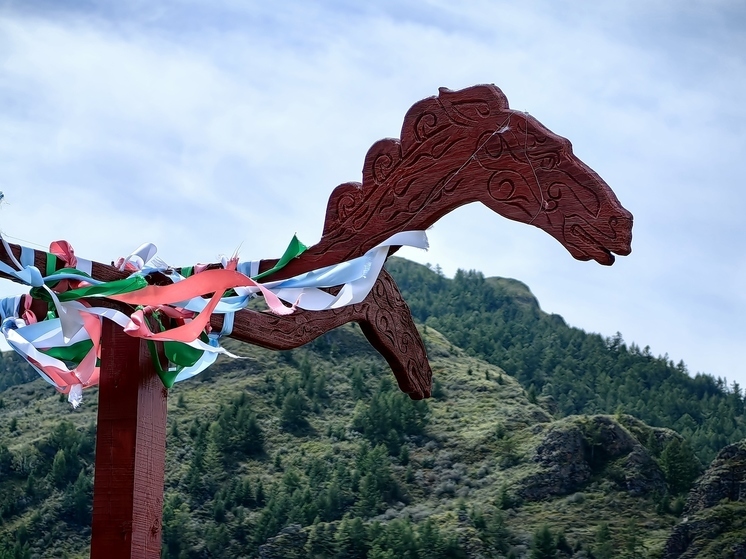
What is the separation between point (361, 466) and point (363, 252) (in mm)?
20878

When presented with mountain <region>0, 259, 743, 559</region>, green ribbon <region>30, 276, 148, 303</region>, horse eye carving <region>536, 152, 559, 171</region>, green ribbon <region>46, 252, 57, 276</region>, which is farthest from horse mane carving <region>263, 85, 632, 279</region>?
mountain <region>0, 259, 743, 559</region>

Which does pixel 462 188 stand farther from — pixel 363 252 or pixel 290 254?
pixel 290 254

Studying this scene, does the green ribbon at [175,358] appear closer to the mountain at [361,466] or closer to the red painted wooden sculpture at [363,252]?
the red painted wooden sculpture at [363,252]

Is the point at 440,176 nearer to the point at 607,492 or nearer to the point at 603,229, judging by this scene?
the point at 603,229

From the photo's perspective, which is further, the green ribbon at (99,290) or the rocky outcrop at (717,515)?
the rocky outcrop at (717,515)

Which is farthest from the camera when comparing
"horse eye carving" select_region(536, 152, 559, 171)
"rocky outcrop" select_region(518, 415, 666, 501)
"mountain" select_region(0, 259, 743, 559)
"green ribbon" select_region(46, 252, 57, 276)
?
"rocky outcrop" select_region(518, 415, 666, 501)

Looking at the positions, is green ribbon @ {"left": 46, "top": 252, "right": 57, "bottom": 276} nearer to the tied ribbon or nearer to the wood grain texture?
the tied ribbon

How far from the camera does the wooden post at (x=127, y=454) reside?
2475mm

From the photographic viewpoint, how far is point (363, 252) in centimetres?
293

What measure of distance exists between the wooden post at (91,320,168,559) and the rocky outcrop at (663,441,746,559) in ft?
58.2

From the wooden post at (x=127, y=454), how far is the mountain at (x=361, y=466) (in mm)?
15934

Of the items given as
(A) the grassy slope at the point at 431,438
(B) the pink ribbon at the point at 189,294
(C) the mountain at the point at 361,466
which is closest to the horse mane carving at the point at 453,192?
(B) the pink ribbon at the point at 189,294

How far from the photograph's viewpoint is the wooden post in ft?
8.12

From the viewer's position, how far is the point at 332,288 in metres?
2.94
